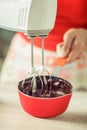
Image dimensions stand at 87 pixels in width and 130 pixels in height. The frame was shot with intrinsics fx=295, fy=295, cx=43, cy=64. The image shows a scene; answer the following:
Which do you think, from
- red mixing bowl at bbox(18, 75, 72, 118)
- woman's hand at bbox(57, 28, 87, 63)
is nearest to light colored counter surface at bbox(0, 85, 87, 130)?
red mixing bowl at bbox(18, 75, 72, 118)

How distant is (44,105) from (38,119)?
0.17 feet

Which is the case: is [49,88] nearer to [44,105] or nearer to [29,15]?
[44,105]

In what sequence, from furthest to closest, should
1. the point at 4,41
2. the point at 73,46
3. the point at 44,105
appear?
the point at 4,41 → the point at 73,46 → the point at 44,105

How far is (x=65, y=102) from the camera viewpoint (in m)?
0.79

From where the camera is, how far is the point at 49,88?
836mm

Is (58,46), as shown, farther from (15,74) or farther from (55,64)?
(15,74)

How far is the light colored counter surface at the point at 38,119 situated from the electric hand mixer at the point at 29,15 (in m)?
0.24

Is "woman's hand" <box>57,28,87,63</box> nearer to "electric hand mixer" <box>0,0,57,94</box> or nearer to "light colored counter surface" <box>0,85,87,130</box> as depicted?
"light colored counter surface" <box>0,85,87,130</box>

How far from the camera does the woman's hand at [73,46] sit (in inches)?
37.9

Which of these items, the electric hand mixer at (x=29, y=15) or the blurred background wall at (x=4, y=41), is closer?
the electric hand mixer at (x=29, y=15)

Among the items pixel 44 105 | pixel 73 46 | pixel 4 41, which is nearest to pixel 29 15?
pixel 44 105

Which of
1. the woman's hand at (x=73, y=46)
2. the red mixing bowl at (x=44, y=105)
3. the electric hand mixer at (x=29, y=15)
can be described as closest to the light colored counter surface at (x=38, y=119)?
the red mixing bowl at (x=44, y=105)

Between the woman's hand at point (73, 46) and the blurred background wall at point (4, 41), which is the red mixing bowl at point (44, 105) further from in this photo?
the blurred background wall at point (4, 41)

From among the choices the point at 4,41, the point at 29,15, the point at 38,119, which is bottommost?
the point at 38,119
